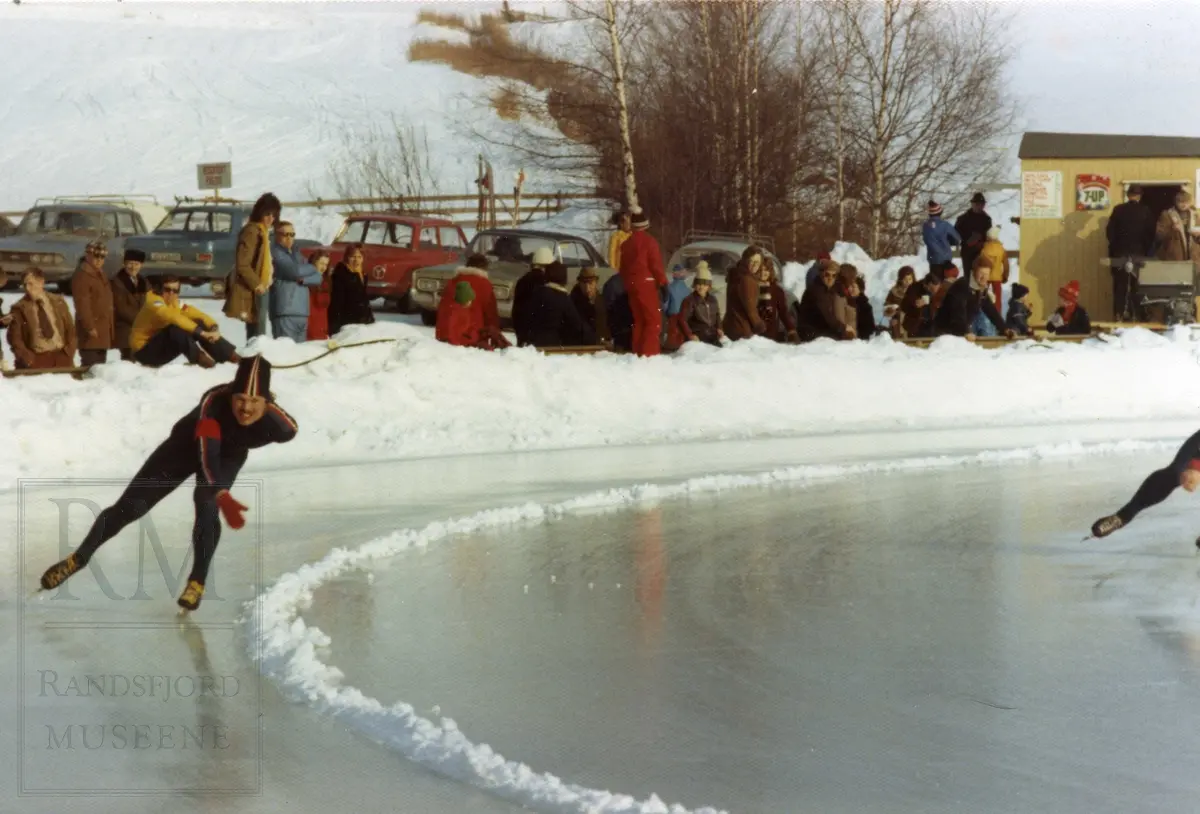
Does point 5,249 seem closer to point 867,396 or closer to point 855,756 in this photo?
point 867,396

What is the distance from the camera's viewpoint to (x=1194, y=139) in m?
25.6

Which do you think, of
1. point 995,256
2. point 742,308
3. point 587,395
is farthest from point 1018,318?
point 587,395

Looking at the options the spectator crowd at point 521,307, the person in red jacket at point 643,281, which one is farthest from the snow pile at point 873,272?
the person in red jacket at point 643,281

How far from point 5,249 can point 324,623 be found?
19449 mm

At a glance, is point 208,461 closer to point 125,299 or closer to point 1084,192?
point 125,299

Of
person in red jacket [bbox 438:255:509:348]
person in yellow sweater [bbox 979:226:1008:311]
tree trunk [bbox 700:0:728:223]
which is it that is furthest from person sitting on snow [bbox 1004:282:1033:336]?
tree trunk [bbox 700:0:728:223]

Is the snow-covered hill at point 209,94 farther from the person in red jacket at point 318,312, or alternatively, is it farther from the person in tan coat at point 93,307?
the person in tan coat at point 93,307

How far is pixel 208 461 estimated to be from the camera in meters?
7.77

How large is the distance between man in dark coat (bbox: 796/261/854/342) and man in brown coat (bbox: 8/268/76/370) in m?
7.84

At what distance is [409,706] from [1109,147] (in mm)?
21177

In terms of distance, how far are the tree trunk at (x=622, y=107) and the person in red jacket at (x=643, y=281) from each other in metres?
13.6

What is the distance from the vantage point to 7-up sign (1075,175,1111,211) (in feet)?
83.1

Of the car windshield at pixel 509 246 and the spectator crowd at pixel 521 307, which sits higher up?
the car windshield at pixel 509 246

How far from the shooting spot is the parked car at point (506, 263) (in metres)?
23.6
